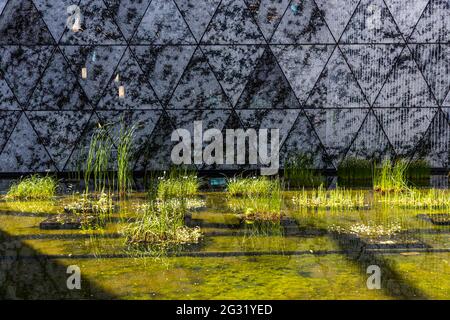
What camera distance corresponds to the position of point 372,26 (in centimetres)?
1280

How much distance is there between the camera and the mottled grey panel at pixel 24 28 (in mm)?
12688

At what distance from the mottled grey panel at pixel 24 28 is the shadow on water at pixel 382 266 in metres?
8.81

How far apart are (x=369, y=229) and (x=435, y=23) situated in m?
7.80

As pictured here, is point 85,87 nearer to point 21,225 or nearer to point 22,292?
point 21,225

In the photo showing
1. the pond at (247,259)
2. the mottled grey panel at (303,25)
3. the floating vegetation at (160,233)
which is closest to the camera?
the pond at (247,259)

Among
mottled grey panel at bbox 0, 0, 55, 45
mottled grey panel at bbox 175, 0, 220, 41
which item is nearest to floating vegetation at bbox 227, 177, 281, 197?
mottled grey panel at bbox 175, 0, 220, 41

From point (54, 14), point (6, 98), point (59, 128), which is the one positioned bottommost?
point (59, 128)

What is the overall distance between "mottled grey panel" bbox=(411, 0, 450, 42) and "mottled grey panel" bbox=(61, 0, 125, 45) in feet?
20.6

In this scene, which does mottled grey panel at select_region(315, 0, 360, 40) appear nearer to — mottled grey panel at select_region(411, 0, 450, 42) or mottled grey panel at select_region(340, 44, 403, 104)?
mottled grey panel at select_region(340, 44, 403, 104)

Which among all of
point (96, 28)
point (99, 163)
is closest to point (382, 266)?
point (99, 163)

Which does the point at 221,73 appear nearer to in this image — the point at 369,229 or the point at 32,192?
the point at 32,192

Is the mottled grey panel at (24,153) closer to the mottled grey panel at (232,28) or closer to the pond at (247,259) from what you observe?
the mottled grey panel at (232,28)

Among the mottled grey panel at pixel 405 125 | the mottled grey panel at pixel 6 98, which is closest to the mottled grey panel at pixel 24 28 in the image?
the mottled grey panel at pixel 6 98
